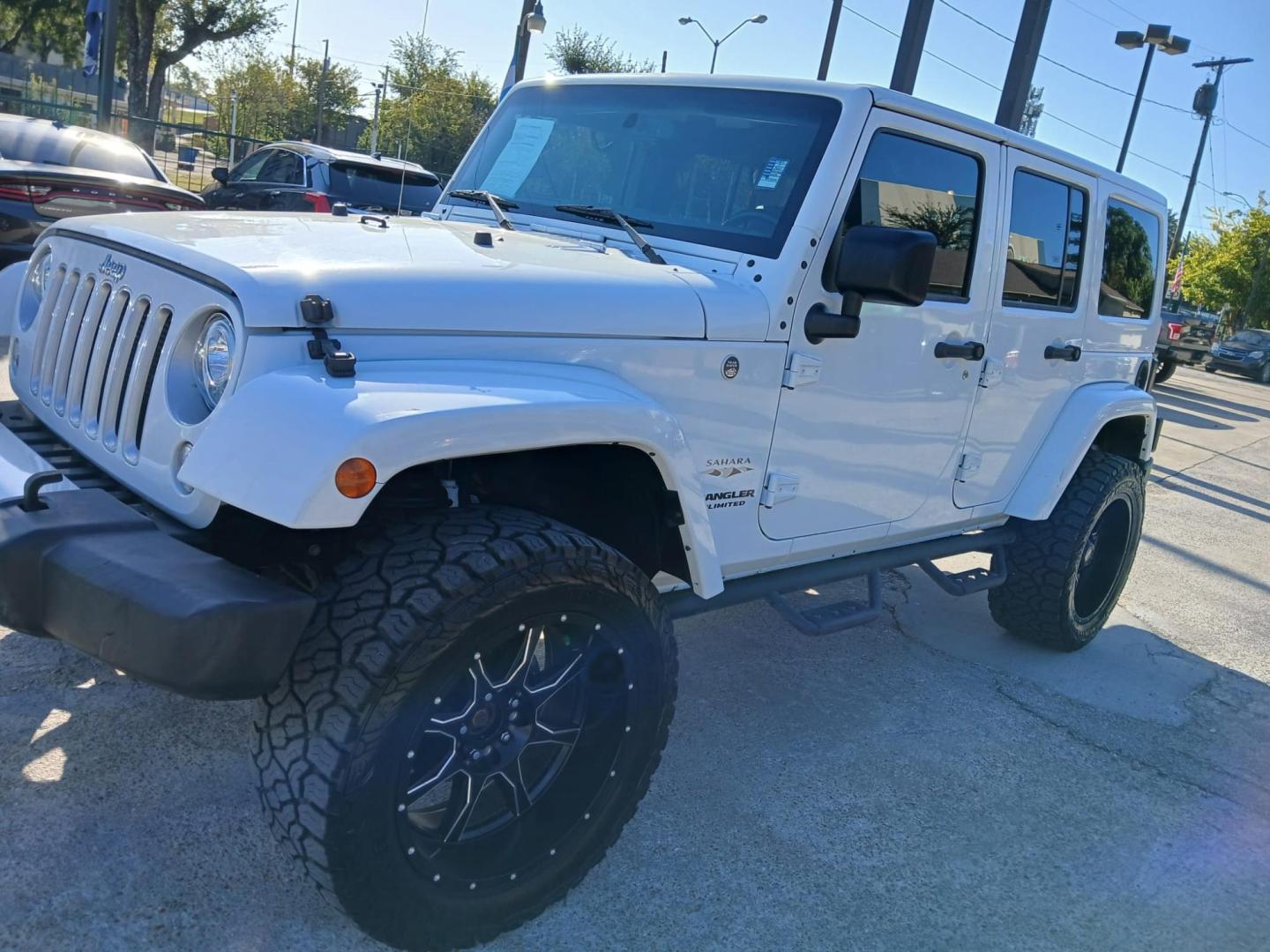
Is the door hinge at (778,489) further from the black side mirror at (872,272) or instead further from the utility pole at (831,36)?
the utility pole at (831,36)

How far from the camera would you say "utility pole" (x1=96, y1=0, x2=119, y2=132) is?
519 inches

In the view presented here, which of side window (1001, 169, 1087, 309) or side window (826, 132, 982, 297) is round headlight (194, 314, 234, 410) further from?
side window (1001, 169, 1087, 309)

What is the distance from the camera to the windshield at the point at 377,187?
10.3m

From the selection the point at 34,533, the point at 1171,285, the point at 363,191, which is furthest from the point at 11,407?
the point at 1171,285

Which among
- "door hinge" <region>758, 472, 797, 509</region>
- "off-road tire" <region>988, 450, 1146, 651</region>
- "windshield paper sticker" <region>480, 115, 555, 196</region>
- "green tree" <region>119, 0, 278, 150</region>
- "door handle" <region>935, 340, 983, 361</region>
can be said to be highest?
"green tree" <region>119, 0, 278, 150</region>

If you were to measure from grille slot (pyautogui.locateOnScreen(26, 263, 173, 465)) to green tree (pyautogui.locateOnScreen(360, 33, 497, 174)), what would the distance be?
891 inches

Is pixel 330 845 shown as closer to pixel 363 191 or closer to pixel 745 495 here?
pixel 745 495

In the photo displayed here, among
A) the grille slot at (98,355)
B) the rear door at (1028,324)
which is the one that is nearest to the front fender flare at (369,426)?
the grille slot at (98,355)

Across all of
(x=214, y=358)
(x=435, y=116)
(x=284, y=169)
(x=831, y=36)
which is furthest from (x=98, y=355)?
(x=435, y=116)

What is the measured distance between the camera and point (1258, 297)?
144 ft

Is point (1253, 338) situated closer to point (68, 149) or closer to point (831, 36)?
point (831, 36)

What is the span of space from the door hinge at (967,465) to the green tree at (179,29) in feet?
102

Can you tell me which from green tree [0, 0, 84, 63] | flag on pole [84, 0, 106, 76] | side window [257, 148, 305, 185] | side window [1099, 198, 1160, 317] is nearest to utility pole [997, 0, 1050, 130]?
side window [1099, 198, 1160, 317]

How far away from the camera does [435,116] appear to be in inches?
1175
